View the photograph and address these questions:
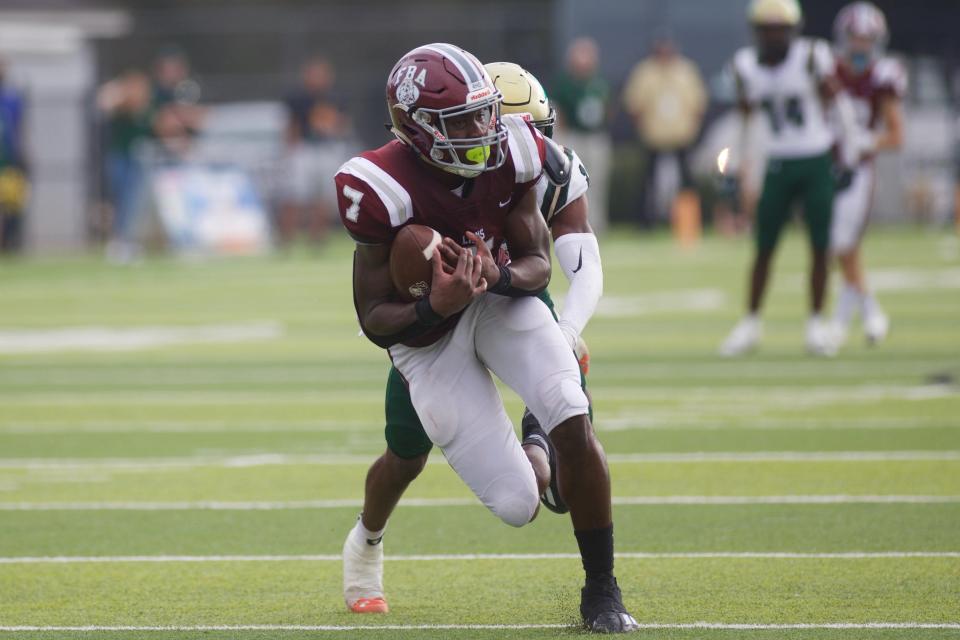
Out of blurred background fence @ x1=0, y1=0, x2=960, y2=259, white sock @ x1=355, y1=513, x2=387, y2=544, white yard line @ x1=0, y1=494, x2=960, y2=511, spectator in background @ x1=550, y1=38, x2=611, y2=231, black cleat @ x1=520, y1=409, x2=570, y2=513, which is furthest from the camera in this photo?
blurred background fence @ x1=0, y1=0, x2=960, y2=259

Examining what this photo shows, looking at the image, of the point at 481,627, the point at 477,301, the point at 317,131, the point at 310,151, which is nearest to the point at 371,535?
the point at 481,627

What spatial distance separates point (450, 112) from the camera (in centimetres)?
439

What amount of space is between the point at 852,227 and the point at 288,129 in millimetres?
11041

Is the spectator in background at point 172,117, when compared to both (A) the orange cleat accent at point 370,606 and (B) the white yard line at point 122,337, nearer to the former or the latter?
(B) the white yard line at point 122,337

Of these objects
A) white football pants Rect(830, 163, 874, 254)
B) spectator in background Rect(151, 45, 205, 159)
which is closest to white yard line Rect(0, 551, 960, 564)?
white football pants Rect(830, 163, 874, 254)

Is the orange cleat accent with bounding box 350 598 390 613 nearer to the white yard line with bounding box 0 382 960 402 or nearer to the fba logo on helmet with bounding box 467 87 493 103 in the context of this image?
the fba logo on helmet with bounding box 467 87 493 103

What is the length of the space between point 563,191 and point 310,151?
54.4 ft

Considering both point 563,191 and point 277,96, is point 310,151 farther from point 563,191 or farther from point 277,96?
point 563,191

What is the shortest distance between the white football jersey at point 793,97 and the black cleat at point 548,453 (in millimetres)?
5868

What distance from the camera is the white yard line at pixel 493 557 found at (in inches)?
209

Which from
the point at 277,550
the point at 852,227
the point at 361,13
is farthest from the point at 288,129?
the point at 277,550

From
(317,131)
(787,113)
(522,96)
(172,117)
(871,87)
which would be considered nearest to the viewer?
(522,96)

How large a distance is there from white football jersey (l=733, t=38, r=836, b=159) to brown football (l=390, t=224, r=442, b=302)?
6255 millimetres

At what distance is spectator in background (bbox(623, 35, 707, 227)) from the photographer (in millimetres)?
22391
